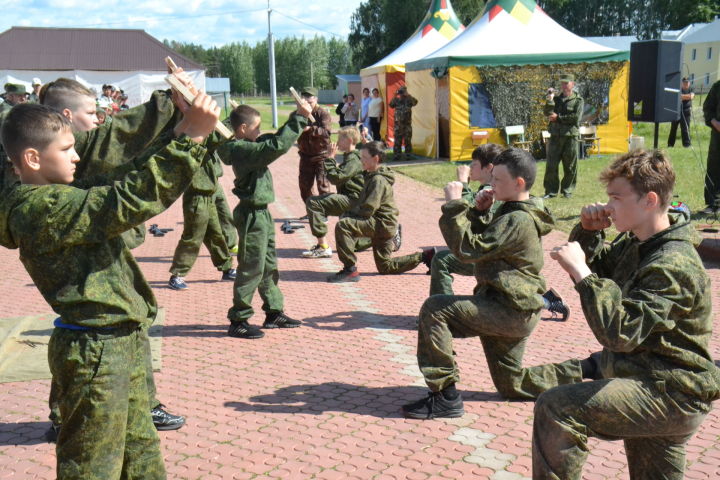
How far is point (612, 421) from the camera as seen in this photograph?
3.04 metres

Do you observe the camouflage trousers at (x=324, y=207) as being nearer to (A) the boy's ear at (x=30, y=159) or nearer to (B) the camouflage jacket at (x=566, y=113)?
(B) the camouflage jacket at (x=566, y=113)

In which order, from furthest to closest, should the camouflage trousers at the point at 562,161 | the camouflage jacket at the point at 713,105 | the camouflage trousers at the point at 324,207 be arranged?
the camouflage trousers at the point at 562,161 → the camouflage jacket at the point at 713,105 → the camouflage trousers at the point at 324,207

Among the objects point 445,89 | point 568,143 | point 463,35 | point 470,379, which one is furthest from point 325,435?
point 463,35

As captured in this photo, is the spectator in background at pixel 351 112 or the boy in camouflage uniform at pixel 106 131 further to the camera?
the spectator in background at pixel 351 112

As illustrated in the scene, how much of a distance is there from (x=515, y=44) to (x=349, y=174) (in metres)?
12.1

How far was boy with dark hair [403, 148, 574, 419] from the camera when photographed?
182 inches

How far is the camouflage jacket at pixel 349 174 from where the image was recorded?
29.8ft

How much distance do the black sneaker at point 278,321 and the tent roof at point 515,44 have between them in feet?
44.3

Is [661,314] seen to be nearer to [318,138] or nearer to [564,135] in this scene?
[318,138]

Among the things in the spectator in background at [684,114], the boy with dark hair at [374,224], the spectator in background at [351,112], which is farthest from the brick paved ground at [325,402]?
Result: the spectator in background at [351,112]

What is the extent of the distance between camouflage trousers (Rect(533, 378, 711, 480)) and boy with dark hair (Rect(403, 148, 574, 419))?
1.54 meters

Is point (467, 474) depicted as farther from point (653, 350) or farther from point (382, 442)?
point (653, 350)

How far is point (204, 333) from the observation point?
681 centimetres

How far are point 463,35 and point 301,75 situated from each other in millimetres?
96640
